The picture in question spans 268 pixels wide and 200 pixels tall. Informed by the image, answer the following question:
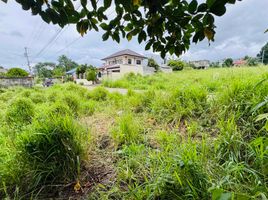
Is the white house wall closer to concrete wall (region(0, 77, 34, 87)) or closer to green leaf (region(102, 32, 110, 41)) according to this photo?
concrete wall (region(0, 77, 34, 87))

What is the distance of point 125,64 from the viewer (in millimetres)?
20562

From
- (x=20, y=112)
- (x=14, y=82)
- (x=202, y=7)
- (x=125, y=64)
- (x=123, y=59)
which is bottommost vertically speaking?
(x=20, y=112)

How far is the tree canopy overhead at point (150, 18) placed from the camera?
82cm

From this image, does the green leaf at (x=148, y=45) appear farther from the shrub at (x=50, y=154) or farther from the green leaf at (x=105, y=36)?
the shrub at (x=50, y=154)

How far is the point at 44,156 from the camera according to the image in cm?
137

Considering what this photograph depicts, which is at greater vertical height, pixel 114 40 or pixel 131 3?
pixel 131 3

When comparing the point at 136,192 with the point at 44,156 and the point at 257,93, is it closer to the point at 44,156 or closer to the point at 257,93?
the point at 44,156

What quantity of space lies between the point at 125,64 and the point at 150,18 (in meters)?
19.9

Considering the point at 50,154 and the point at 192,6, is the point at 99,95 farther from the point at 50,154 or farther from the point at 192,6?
the point at 192,6

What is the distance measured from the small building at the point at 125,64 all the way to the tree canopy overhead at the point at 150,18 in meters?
18.1

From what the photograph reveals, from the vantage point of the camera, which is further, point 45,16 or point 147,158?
point 147,158

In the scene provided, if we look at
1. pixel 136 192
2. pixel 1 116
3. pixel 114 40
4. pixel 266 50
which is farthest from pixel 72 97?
pixel 266 50

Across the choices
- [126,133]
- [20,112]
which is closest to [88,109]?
[20,112]

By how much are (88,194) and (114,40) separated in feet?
3.71
